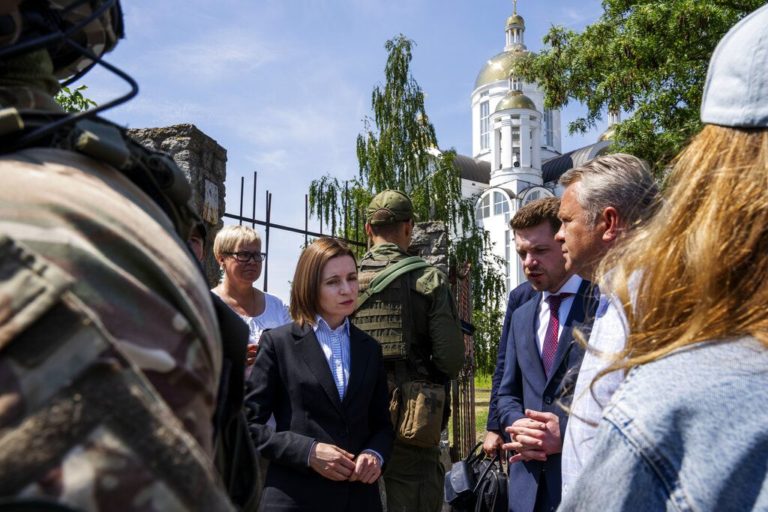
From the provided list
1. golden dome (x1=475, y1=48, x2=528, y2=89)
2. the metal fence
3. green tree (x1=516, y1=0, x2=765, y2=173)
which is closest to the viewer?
the metal fence

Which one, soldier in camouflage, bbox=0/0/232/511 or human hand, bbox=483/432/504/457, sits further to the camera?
human hand, bbox=483/432/504/457

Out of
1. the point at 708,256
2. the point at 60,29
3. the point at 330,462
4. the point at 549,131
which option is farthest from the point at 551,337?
the point at 549,131

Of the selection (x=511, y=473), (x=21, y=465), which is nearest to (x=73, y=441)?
(x=21, y=465)

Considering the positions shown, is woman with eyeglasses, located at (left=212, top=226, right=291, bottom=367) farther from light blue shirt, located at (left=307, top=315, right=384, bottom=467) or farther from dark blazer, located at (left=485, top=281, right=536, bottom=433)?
dark blazer, located at (left=485, top=281, right=536, bottom=433)

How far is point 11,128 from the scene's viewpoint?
0.85 m

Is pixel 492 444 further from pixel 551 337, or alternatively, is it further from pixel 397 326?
pixel 397 326

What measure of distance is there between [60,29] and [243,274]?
3362 mm

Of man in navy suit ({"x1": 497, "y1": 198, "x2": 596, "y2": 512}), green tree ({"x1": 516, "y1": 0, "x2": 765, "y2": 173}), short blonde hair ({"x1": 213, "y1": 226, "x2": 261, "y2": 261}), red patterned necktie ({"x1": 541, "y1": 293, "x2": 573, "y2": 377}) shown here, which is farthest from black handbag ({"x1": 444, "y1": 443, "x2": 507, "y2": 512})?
green tree ({"x1": 516, "y1": 0, "x2": 765, "y2": 173})

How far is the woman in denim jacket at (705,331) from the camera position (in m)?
0.92

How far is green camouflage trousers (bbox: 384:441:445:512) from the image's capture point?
396cm

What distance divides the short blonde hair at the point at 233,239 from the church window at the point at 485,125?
5775cm

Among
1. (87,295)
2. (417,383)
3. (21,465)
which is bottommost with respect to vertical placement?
(417,383)

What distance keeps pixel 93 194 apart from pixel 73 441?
282 mm

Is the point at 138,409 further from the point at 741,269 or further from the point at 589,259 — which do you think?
the point at 589,259
